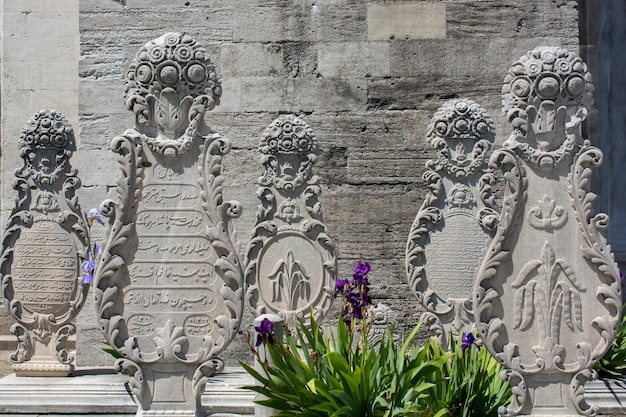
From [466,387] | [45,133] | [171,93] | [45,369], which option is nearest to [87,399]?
[45,369]

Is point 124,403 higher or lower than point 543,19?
lower

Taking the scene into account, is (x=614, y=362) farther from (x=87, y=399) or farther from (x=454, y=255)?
(x=87, y=399)

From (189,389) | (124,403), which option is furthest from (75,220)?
(189,389)

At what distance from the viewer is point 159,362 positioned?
601 cm

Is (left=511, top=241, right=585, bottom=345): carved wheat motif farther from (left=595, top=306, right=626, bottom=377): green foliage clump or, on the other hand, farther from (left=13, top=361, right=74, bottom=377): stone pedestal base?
(left=13, top=361, right=74, bottom=377): stone pedestal base

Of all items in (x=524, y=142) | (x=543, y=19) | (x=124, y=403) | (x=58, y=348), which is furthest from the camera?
(x=543, y=19)

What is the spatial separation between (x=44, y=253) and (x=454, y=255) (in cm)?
299

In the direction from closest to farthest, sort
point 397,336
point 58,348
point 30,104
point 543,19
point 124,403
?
point 124,403 < point 58,348 < point 397,336 < point 543,19 < point 30,104

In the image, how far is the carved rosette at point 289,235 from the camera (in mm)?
7684

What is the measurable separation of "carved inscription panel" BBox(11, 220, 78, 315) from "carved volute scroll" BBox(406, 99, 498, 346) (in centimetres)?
248

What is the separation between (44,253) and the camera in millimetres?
7652

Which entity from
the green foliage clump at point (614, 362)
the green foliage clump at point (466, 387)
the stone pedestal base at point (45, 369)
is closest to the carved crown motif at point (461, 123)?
the green foliage clump at point (614, 362)

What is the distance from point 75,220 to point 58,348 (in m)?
0.92

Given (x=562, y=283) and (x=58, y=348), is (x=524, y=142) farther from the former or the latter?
(x=58, y=348)
